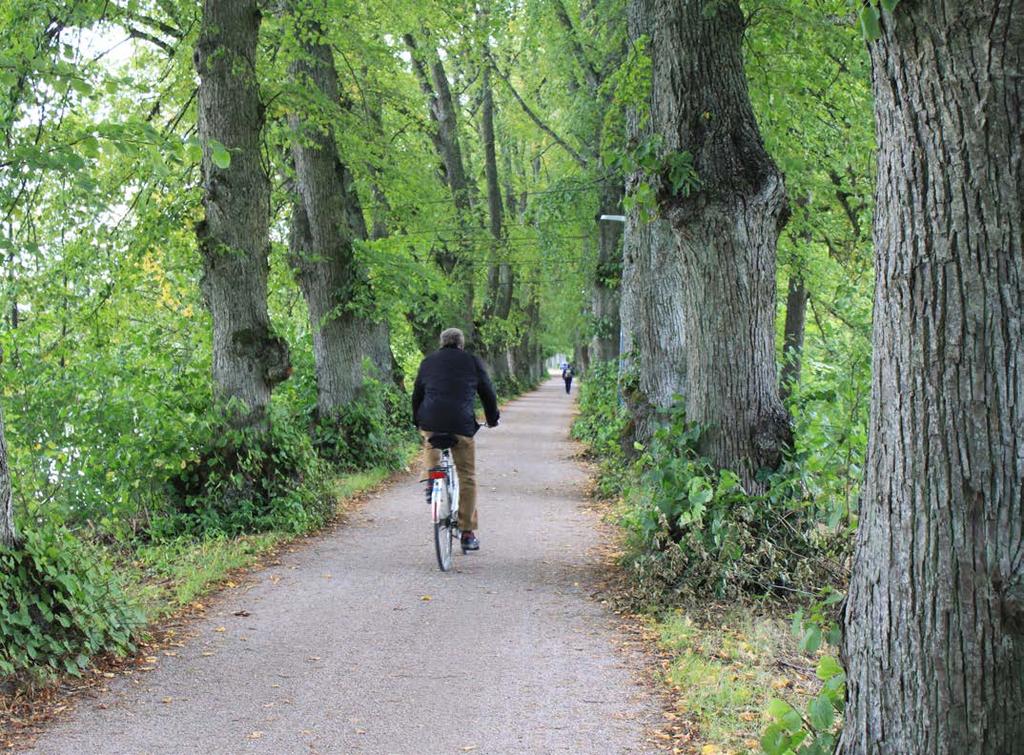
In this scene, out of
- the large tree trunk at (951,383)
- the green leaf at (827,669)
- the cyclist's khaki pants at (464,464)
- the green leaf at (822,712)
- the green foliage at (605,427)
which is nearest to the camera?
the large tree trunk at (951,383)

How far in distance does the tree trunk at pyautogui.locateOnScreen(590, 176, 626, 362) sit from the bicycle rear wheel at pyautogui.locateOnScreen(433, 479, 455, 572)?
10955 millimetres

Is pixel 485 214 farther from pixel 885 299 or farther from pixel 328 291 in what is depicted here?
pixel 885 299

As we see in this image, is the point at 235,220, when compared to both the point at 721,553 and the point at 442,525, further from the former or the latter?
the point at 721,553

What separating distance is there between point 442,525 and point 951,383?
21.9ft

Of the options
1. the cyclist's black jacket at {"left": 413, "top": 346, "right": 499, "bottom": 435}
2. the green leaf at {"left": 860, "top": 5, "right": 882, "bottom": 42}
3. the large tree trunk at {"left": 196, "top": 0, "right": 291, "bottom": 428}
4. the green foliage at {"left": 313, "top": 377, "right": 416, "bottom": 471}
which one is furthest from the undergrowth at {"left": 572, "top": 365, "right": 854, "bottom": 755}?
the green foliage at {"left": 313, "top": 377, "right": 416, "bottom": 471}

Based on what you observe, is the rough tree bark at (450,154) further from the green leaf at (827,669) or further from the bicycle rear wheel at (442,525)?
the green leaf at (827,669)

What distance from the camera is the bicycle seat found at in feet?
31.5

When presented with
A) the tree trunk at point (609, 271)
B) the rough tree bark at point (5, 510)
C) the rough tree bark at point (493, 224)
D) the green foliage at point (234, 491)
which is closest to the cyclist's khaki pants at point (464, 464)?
the green foliage at point (234, 491)

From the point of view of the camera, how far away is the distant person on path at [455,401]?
9578 millimetres

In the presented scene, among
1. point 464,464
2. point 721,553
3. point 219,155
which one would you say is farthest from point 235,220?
point 721,553

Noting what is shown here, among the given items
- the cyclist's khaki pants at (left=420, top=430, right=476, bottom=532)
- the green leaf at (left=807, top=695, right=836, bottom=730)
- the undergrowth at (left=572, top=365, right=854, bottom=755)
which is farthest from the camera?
the cyclist's khaki pants at (left=420, top=430, right=476, bottom=532)

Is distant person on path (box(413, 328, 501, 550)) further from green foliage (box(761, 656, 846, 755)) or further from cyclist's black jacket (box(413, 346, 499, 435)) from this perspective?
green foliage (box(761, 656, 846, 755))

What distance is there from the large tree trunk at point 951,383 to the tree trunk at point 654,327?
10.3 m

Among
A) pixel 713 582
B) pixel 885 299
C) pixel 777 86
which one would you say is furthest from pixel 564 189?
pixel 885 299
